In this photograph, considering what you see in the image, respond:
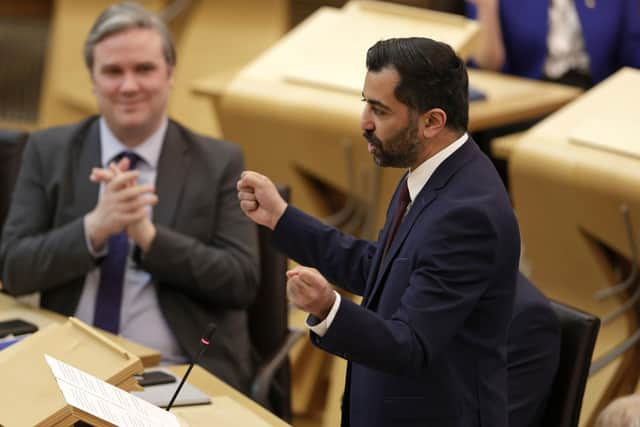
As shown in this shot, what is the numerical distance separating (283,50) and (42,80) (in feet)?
9.46

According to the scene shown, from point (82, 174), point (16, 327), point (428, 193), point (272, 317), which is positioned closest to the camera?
point (428, 193)

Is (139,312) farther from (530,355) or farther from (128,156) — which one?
(530,355)

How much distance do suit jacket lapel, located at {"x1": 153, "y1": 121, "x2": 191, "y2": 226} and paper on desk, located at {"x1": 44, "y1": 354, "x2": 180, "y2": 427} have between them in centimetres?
102

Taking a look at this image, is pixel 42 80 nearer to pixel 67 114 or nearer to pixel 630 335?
pixel 67 114

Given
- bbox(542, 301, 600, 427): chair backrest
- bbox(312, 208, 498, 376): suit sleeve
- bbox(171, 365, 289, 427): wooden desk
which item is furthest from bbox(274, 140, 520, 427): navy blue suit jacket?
bbox(542, 301, 600, 427): chair backrest

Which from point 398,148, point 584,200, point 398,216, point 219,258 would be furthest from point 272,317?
point 398,148

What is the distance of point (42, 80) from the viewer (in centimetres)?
647

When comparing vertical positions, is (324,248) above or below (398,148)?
below

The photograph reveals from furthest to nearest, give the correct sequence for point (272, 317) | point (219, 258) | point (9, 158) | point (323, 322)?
point (9, 158) → point (272, 317) → point (219, 258) → point (323, 322)

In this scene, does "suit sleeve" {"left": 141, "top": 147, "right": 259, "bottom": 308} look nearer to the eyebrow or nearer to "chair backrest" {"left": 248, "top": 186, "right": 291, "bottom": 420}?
"chair backrest" {"left": 248, "top": 186, "right": 291, "bottom": 420}

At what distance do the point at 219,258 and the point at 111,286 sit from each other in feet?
0.88

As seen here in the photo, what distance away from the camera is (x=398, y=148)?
1.86 meters

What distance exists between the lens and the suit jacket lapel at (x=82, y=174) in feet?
9.72

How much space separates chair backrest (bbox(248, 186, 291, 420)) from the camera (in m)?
3.07
